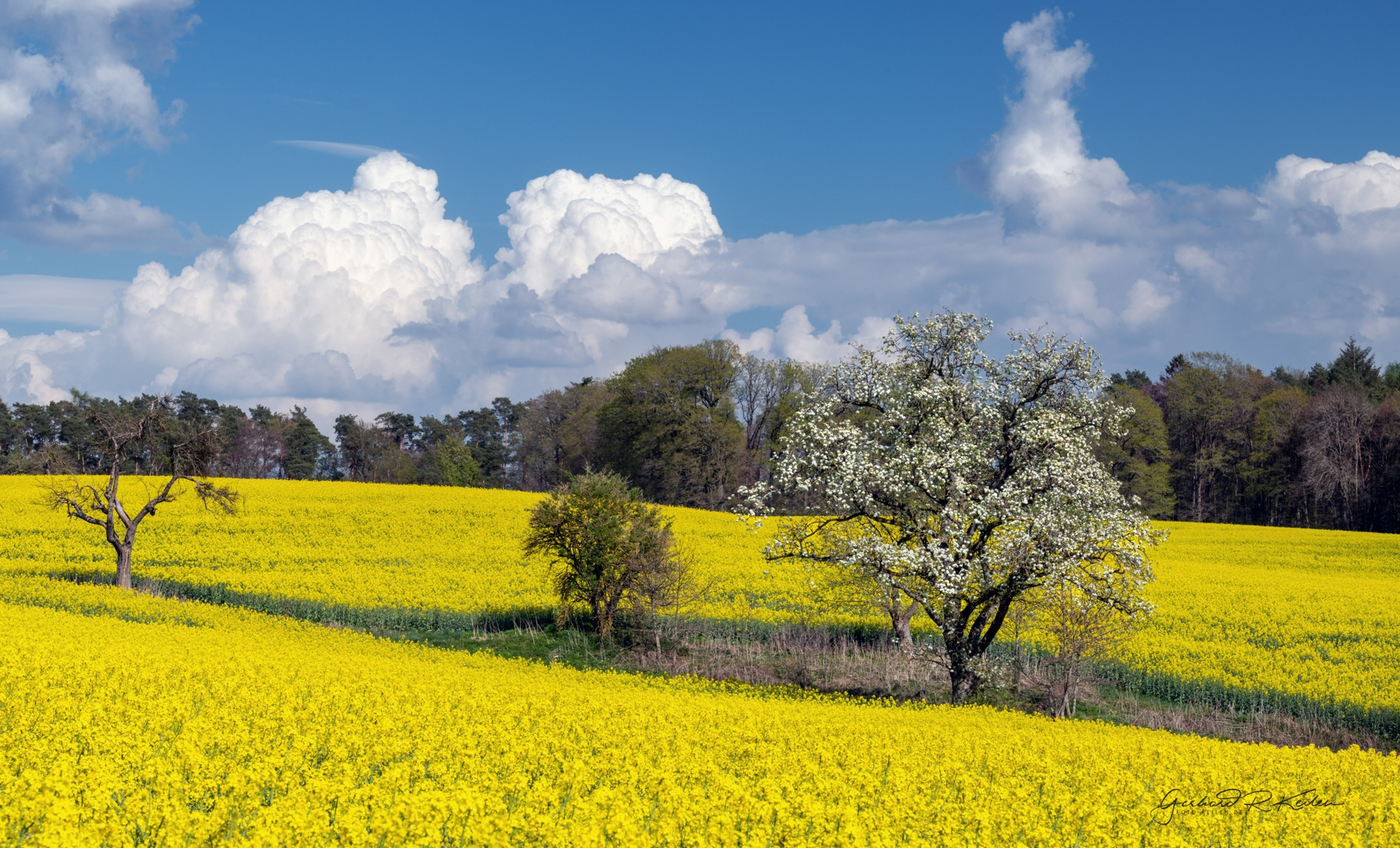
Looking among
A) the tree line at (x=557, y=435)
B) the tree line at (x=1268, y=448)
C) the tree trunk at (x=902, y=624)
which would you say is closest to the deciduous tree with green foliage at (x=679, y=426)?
the tree line at (x=557, y=435)

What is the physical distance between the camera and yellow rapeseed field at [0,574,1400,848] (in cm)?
638

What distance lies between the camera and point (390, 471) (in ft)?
336

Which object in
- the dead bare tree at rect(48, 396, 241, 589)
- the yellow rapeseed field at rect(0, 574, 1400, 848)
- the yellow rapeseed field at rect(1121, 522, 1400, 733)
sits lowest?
the yellow rapeseed field at rect(1121, 522, 1400, 733)

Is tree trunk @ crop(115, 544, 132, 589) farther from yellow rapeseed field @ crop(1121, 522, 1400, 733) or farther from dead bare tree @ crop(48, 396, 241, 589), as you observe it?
yellow rapeseed field @ crop(1121, 522, 1400, 733)

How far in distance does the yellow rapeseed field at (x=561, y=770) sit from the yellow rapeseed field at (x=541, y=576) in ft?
36.7

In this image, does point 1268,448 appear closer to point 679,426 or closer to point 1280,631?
point 679,426

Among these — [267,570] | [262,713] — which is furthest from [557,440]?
[262,713]

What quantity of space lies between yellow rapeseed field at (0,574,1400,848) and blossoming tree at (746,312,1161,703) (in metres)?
3.59

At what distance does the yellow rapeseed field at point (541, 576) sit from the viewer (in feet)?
80.3

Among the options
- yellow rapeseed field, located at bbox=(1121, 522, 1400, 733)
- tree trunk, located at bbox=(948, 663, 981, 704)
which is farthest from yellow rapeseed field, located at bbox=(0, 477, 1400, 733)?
tree trunk, located at bbox=(948, 663, 981, 704)

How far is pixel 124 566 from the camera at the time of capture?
29172 millimetres

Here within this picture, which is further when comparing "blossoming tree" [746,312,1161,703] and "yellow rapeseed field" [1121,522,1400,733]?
"yellow rapeseed field" [1121,522,1400,733]

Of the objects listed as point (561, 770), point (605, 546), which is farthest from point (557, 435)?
point (561, 770)

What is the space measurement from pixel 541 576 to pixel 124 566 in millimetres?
13595
